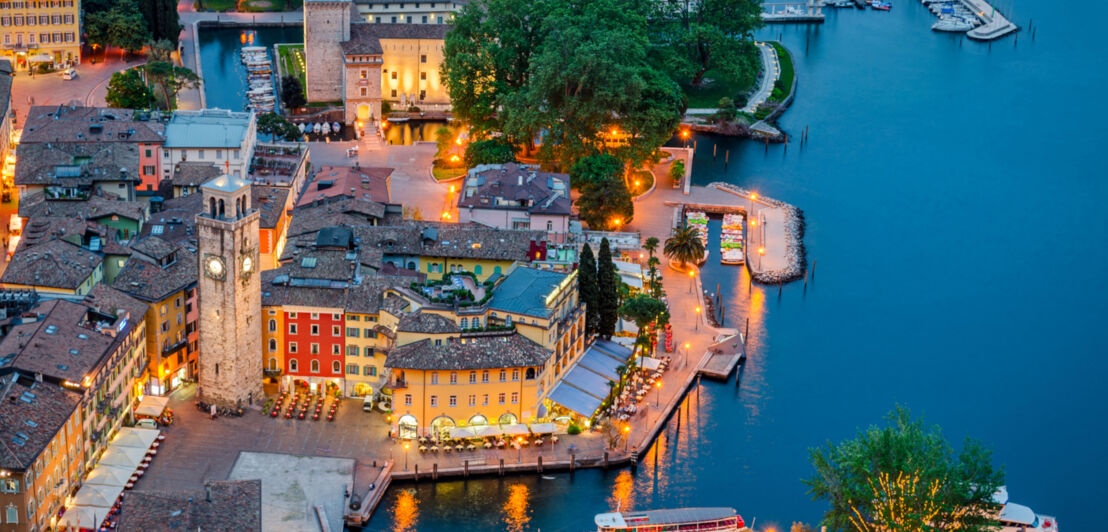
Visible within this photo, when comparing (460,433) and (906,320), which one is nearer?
(460,433)

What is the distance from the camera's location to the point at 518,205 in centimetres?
13475

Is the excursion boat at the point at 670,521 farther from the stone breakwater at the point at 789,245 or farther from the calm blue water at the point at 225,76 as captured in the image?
the calm blue water at the point at 225,76

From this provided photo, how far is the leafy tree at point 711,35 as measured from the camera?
185875 mm

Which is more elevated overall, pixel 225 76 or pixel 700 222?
pixel 225 76

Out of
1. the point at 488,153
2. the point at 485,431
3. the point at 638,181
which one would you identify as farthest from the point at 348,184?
the point at 485,431

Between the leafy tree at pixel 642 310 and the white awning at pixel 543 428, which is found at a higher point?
the leafy tree at pixel 642 310

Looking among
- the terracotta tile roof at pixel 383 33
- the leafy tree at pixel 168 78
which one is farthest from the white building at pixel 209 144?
the terracotta tile roof at pixel 383 33

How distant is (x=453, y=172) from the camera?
500 ft

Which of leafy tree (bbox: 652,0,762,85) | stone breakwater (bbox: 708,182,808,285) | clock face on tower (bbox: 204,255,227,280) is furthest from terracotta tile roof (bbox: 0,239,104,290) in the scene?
leafy tree (bbox: 652,0,762,85)

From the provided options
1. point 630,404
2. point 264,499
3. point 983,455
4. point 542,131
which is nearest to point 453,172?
point 542,131

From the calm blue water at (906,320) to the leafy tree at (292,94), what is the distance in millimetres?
40852

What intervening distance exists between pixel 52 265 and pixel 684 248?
4937cm

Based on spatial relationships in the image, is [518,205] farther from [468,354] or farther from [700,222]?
[468,354]

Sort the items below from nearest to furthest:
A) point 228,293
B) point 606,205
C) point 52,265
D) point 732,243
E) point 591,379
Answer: point 228,293 → point 52,265 → point 591,379 → point 606,205 → point 732,243
